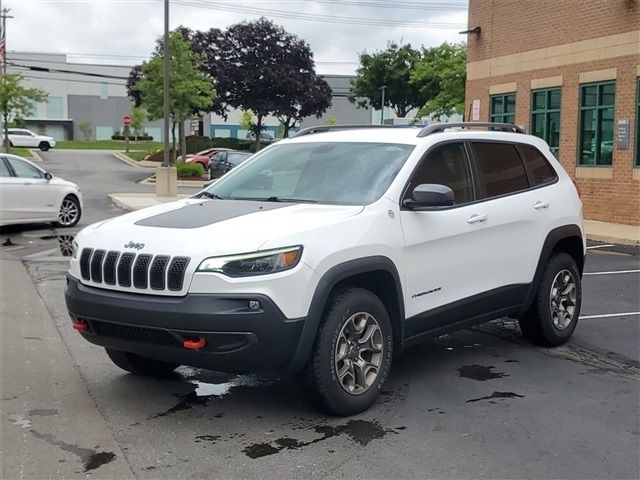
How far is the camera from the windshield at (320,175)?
5.44 m

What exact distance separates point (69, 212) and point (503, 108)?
11.9 meters

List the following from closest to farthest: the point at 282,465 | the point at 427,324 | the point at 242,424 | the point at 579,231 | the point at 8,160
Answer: the point at 282,465 → the point at 242,424 → the point at 427,324 → the point at 579,231 → the point at 8,160

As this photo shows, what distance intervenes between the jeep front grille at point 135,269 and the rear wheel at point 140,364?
94 cm

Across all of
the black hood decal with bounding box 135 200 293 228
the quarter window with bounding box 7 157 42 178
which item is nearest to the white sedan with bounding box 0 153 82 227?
the quarter window with bounding box 7 157 42 178

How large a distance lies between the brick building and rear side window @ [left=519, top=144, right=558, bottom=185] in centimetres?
1116

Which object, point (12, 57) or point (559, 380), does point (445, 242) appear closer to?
point (559, 380)

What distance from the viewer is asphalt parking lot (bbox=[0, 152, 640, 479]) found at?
4227 mm

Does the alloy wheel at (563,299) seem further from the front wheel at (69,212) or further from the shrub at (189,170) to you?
the shrub at (189,170)

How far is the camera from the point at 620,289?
9695 millimetres

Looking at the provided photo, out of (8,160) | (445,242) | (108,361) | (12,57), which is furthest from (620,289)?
(12,57)

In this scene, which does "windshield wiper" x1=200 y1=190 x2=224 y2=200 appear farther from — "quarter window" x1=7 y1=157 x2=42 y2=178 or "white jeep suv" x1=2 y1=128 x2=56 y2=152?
"white jeep suv" x1=2 y1=128 x2=56 y2=152

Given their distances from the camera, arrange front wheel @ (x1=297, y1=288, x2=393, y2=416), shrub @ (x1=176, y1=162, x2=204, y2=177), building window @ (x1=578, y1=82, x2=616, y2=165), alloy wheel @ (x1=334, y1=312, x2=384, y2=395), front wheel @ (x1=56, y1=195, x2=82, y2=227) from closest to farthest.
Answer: front wheel @ (x1=297, y1=288, x2=393, y2=416)
alloy wheel @ (x1=334, y1=312, x2=384, y2=395)
front wheel @ (x1=56, y1=195, x2=82, y2=227)
building window @ (x1=578, y1=82, x2=616, y2=165)
shrub @ (x1=176, y1=162, x2=204, y2=177)

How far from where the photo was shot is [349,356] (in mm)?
4910

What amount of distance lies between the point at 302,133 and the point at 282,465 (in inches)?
129
